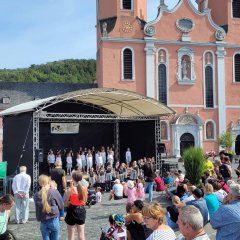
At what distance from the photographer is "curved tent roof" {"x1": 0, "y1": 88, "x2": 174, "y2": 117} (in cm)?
1981

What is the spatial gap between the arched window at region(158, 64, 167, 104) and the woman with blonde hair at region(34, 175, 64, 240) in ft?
90.8

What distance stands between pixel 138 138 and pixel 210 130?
42.7ft

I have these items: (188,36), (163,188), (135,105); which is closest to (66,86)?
(188,36)

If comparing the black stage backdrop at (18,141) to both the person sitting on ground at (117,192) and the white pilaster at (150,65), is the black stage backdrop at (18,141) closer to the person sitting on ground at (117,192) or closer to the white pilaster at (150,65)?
the person sitting on ground at (117,192)

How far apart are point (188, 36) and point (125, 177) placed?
62.0 feet

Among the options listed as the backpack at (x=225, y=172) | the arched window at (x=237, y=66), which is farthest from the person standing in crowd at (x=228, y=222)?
the arched window at (x=237, y=66)

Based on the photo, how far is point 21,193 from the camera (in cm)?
1070

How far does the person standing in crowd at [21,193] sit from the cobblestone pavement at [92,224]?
235mm

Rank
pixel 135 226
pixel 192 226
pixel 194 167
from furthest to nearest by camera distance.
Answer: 1. pixel 194 167
2. pixel 135 226
3. pixel 192 226

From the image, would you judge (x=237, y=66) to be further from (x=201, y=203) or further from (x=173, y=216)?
(x=201, y=203)

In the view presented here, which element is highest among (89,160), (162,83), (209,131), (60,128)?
(162,83)

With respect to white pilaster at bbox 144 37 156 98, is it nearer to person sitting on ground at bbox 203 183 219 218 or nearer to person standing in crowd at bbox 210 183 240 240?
person sitting on ground at bbox 203 183 219 218

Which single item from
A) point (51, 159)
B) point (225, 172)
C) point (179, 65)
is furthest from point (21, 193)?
point (179, 65)

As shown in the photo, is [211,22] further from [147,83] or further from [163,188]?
[163,188]
